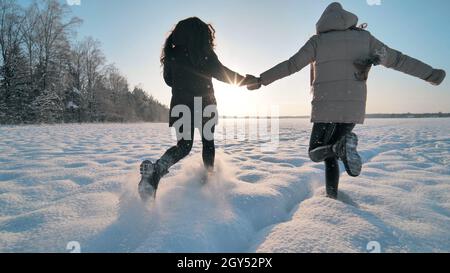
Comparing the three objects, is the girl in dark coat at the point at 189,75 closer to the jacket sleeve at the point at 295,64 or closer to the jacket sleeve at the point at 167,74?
the jacket sleeve at the point at 167,74

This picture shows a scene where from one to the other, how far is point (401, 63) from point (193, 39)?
1.87 metres

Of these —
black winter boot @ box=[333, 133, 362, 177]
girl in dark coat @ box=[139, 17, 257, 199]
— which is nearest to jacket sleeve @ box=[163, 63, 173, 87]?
girl in dark coat @ box=[139, 17, 257, 199]

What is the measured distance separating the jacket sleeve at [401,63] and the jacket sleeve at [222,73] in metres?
1.24

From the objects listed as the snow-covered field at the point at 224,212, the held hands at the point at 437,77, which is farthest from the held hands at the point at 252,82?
the held hands at the point at 437,77

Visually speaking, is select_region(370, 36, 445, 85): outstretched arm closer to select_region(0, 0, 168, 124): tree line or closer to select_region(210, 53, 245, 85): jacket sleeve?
select_region(210, 53, 245, 85): jacket sleeve

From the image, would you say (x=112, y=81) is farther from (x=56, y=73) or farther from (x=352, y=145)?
(x=352, y=145)

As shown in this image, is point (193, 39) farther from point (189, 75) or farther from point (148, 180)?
point (148, 180)

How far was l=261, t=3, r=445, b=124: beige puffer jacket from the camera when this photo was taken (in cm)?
223

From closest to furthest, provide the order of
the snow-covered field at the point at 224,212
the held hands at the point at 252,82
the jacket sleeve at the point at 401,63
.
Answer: the snow-covered field at the point at 224,212 < the jacket sleeve at the point at 401,63 < the held hands at the point at 252,82

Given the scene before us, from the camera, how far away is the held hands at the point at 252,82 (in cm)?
284

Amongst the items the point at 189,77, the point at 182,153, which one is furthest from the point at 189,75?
the point at 182,153

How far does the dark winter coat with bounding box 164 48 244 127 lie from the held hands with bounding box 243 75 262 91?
1.56 ft
